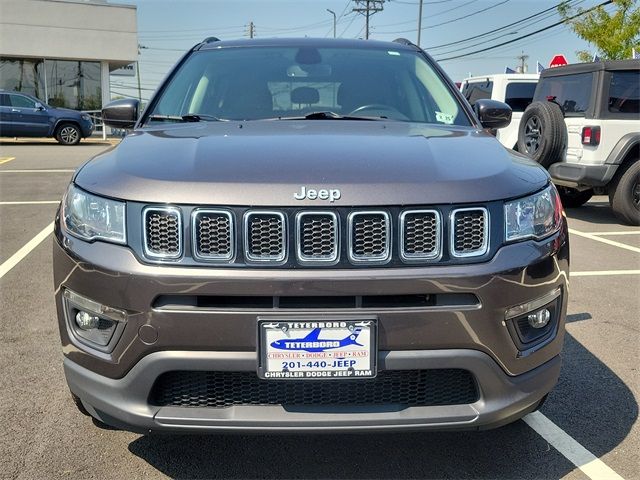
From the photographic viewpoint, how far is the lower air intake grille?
2117 millimetres

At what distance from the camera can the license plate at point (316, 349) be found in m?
2.00

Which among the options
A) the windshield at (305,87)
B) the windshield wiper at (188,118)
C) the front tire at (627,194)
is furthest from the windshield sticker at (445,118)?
the front tire at (627,194)

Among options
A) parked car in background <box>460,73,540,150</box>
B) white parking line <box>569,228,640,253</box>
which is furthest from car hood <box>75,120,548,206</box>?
parked car in background <box>460,73,540,150</box>

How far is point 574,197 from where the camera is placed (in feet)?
31.2

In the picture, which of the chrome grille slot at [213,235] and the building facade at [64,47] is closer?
the chrome grille slot at [213,235]

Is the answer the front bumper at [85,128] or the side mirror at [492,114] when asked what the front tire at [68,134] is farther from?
the side mirror at [492,114]

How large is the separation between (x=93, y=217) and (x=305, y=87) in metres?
1.57

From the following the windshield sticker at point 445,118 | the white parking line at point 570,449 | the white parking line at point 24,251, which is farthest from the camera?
the white parking line at point 24,251

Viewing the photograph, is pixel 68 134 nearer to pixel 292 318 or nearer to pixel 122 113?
pixel 122 113

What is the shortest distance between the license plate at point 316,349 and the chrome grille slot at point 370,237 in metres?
0.20

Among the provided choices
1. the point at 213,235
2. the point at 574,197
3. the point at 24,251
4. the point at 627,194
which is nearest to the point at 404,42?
the point at 213,235

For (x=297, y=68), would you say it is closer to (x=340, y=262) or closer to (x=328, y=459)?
(x=340, y=262)

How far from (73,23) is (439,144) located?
1076 inches

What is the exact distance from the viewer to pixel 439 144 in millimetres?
2525
